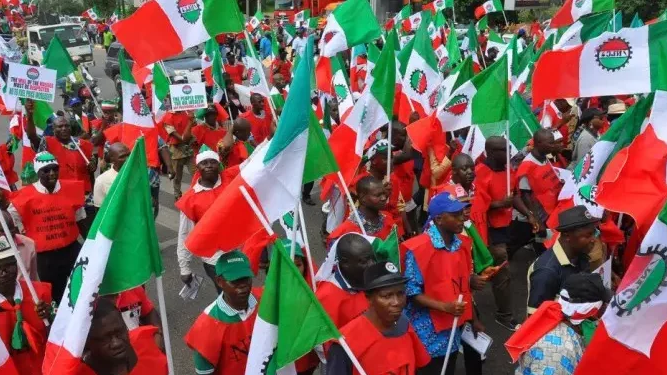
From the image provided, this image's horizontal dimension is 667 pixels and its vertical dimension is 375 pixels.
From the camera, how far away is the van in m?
25.5

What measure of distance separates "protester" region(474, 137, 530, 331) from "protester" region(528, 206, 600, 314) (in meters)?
1.88

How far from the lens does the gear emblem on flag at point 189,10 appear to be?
19.2ft

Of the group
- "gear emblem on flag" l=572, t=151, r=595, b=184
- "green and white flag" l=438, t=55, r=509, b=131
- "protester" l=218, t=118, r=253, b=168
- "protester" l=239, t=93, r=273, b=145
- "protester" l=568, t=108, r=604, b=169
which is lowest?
"protester" l=568, t=108, r=604, b=169

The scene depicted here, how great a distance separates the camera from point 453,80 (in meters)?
7.82

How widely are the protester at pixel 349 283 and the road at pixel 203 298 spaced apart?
2.04m

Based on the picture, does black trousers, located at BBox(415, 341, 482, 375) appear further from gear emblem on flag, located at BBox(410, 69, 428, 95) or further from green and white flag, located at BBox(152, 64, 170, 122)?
green and white flag, located at BBox(152, 64, 170, 122)

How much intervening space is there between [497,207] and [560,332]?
2883mm

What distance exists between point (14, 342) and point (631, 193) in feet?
12.2

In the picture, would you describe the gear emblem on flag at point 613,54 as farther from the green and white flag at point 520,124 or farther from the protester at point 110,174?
the protester at point 110,174

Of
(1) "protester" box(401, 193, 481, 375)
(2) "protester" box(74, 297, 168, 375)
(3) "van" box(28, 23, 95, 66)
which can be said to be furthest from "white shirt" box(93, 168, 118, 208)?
(3) "van" box(28, 23, 95, 66)

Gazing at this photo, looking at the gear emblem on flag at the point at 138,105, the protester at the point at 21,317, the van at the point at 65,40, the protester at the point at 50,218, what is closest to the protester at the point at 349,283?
the protester at the point at 21,317

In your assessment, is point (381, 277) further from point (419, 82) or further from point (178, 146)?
point (178, 146)

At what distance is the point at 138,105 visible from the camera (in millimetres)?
8211

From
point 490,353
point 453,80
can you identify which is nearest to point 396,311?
point 490,353
